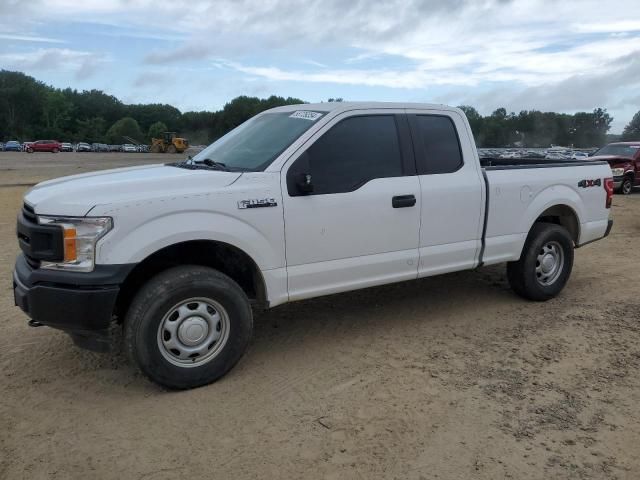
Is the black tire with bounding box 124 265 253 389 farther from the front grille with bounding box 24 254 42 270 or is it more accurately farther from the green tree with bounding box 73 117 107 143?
the green tree with bounding box 73 117 107 143

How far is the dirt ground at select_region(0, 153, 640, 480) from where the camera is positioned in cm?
312

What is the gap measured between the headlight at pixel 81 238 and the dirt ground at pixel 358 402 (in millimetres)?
970

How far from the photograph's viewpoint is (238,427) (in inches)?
137

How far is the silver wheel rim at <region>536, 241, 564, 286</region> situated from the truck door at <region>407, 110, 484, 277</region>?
38.9 inches

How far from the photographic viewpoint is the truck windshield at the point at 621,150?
18328 millimetres

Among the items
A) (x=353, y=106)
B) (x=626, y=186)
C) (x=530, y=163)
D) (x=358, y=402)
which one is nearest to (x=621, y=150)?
(x=626, y=186)

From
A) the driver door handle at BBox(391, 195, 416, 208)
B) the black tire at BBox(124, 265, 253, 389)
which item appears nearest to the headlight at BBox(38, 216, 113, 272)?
the black tire at BBox(124, 265, 253, 389)

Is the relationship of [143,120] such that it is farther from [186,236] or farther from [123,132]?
[186,236]

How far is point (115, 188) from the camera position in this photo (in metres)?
3.76

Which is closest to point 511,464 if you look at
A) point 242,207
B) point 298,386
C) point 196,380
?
point 298,386

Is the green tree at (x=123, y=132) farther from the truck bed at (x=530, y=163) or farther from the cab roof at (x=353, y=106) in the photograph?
the cab roof at (x=353, y=106)

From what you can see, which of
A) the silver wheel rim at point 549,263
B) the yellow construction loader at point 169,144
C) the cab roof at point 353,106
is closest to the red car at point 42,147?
the yellow construction loader at point 169,144

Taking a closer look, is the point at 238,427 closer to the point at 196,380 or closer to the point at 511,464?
the point at 196,380

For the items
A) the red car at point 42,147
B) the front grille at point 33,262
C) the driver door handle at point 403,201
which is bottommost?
the front grille at point 33,262
